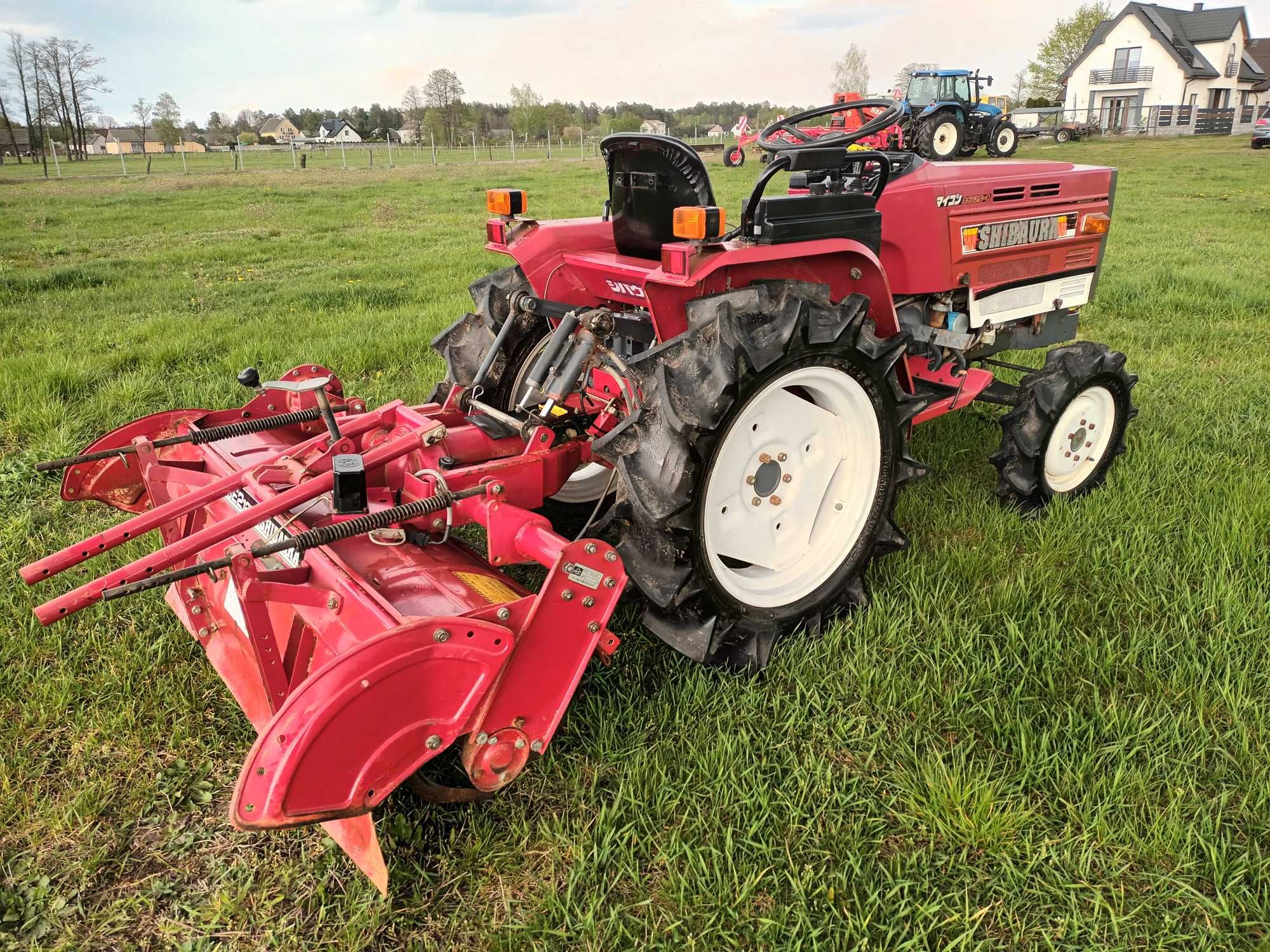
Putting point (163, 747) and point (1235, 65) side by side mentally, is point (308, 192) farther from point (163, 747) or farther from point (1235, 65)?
point (1235, 65)

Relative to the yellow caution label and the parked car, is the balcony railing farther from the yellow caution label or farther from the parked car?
the yellow caution label

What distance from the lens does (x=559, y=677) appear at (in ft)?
7.25

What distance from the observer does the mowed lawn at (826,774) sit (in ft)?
6.56

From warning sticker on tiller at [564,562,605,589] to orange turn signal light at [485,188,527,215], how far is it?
67.5 inches

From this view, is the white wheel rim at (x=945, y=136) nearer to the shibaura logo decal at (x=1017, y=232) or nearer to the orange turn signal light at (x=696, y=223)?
the shibaura logo decal at (x=1017, y=232)

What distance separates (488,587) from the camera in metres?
2.49

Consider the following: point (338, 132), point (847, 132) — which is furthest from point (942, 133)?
point (338, 132)

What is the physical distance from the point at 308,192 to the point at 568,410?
724 inches

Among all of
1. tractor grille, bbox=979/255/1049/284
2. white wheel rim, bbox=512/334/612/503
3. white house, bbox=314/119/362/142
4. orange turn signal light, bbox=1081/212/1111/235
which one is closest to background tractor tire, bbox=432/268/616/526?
white wheel rim, bbox=512/334/612/503

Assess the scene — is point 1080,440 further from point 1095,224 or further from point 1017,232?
point 1095,224

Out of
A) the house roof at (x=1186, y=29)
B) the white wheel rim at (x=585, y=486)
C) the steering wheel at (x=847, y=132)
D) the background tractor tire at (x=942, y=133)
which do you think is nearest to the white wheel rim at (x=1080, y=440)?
the steering wheel at (x=847, y=132)

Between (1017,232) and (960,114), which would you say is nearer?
(1017,232)

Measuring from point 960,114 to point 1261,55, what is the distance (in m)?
52.6

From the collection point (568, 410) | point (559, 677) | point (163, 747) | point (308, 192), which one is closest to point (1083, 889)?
point (559, 677)
